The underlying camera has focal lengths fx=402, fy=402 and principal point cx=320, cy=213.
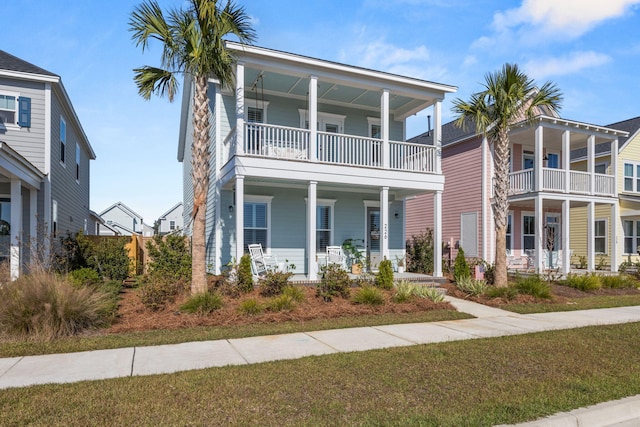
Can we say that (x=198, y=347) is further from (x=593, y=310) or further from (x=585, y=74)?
(x=585, y=74)

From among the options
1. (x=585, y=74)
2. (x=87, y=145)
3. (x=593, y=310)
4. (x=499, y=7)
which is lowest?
(x=593, y=310)

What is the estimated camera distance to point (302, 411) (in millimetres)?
3738

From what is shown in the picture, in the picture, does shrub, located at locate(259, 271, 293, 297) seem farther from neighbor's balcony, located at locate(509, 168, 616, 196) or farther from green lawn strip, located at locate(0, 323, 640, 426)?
neighbor's balcony, located at locate(509, 168, 616, 196)

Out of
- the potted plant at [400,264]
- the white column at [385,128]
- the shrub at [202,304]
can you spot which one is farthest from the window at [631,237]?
the shrub at [202,304]

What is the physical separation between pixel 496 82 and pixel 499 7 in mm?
2031

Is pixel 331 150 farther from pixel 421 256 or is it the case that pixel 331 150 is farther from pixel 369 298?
pixel 421 256

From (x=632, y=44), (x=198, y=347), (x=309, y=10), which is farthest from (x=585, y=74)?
(x=198, y=347)

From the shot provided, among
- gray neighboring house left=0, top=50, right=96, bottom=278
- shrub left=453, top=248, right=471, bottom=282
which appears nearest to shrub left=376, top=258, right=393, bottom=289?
shrub left=453, top=248, right=471, bottom=282

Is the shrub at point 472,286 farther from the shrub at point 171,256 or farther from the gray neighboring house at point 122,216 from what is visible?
the gray neighboring house at point 122,216

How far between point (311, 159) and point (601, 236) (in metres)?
19.0

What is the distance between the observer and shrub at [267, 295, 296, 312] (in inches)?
336

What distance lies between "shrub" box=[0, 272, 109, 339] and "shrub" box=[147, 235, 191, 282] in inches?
185

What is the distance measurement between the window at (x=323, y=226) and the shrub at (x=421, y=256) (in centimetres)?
393

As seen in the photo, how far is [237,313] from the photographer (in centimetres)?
816
